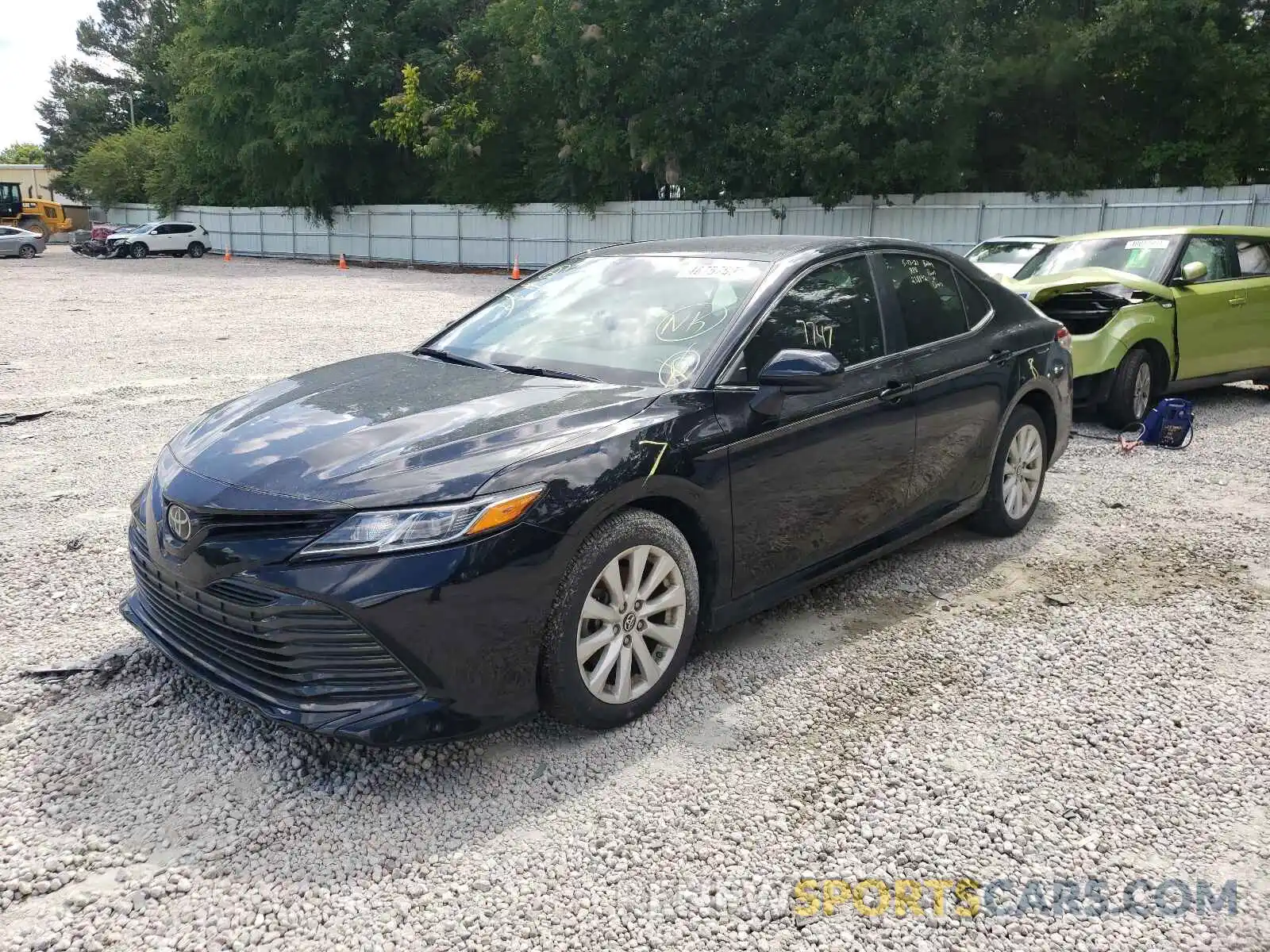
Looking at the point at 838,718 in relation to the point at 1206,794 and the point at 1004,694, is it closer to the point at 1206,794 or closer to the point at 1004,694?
the point at 1004,694

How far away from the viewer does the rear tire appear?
8.23 m

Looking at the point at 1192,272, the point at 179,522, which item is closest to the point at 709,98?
the point at 1192,272

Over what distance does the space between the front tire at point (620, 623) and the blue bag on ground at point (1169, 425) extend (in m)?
5.68

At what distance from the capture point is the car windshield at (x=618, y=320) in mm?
3938

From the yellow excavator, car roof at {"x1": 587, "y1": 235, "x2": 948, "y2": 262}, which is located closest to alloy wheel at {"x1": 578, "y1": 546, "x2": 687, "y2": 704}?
car roof at {"x1": 587, "y1": 235, "x2": 948, "y2": 262}

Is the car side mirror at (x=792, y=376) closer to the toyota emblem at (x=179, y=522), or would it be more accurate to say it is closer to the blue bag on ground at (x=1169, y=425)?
the toyota emblem at (x=179, y=522)

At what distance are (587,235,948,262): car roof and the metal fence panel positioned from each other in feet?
26.0

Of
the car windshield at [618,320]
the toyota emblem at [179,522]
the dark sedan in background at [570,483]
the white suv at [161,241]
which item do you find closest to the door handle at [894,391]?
the dark sedan in background at [570,483]

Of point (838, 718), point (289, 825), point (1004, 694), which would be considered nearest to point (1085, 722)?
point (1004, 694)

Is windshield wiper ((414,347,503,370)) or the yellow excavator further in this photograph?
the yellow excavator

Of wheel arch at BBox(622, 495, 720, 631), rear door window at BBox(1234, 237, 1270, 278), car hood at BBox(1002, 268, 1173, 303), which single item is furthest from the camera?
rear door window at BBox(1234, 237, 1270, 278)

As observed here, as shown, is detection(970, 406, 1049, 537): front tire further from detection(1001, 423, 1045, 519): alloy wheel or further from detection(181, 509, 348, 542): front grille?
detection(181, 509, 348, 542): front grille

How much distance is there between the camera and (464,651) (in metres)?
3.00

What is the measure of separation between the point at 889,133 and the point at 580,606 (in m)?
25.5
